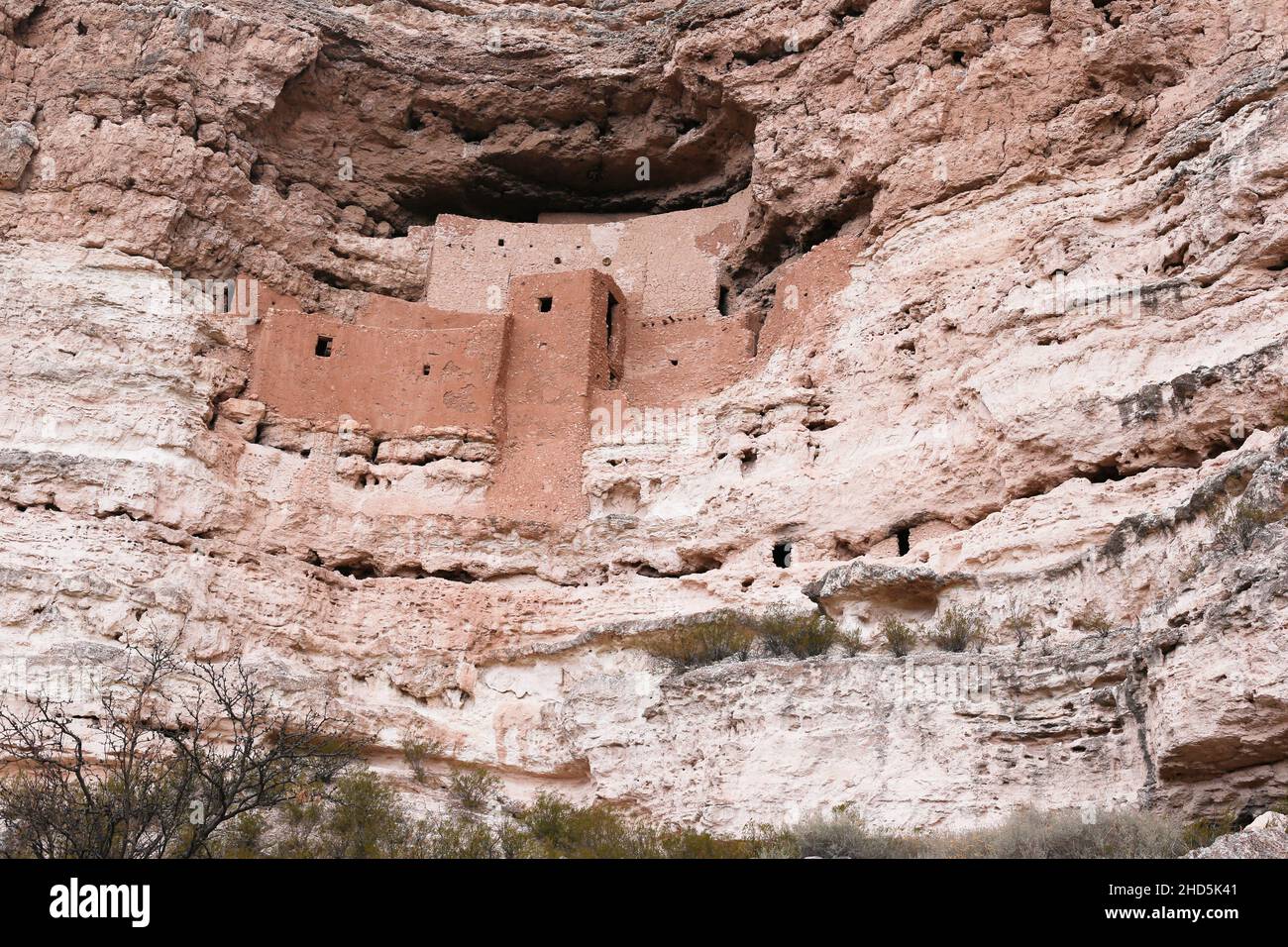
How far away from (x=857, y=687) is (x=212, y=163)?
37.1 feet

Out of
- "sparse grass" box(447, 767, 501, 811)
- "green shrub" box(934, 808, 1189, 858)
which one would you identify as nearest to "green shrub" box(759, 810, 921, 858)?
"green shrub" box(934, 808, 1189, 858)

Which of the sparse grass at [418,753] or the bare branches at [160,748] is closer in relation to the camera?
the bare branches at [160,748]

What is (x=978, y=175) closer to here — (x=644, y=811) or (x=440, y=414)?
(x=440, y=414)

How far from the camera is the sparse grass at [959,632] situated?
12.8 meters

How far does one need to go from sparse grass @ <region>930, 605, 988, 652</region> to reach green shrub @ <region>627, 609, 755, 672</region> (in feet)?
5.63

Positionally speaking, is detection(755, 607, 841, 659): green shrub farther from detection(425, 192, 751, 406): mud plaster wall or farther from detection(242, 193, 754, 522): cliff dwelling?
detection(425, 192, 751, 406): mud plaster wall

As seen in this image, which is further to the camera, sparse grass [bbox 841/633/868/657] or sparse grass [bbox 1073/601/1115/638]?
sparse grass [bbox 841/633/868/657]

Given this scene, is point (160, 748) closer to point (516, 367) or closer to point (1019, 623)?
point (1019, 623)

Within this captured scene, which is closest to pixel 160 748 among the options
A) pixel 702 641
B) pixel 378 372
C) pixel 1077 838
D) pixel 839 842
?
pixel 702 641

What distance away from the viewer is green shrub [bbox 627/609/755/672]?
14.2m

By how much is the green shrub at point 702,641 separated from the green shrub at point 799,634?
20 centimetres

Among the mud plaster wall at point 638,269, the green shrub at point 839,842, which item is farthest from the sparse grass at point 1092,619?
the mud plaster wall at point 638,269

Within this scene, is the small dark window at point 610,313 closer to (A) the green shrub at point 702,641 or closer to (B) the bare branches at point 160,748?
(A) the green shrub at point 702,641

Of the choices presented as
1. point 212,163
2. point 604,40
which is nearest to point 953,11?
point 604,40
